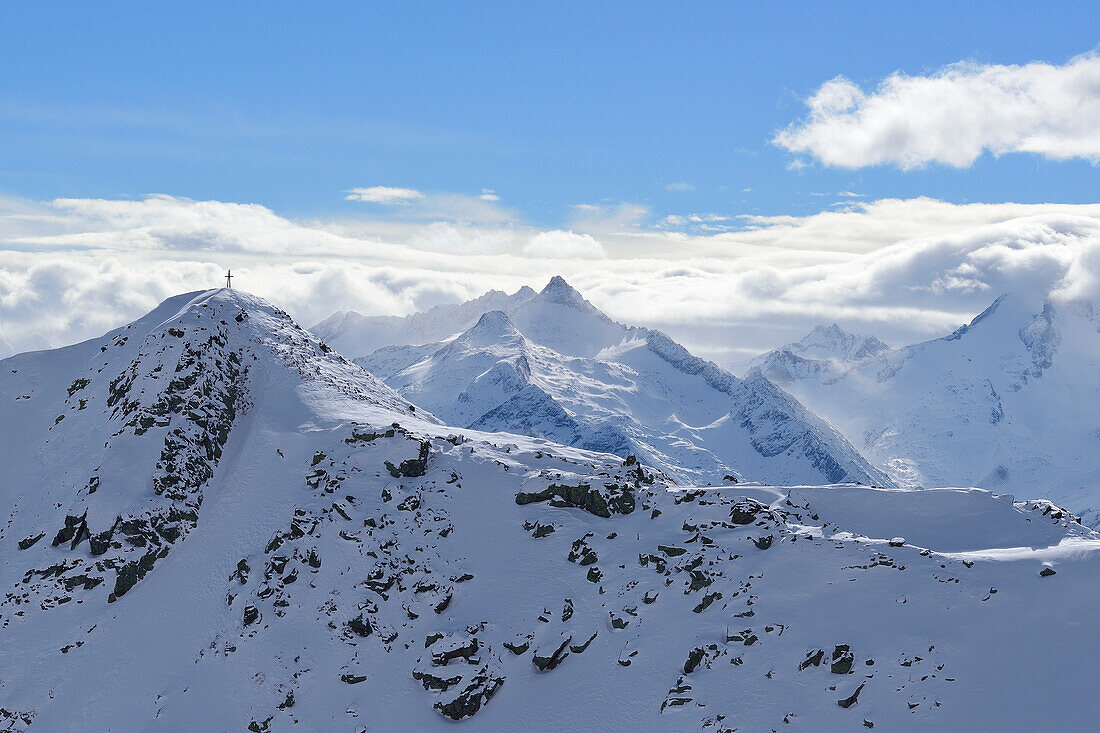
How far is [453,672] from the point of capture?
4162 cm

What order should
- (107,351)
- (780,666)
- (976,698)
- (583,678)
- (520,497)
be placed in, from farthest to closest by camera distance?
(107,351) → (520,497) → (583,678) → (780,666) → (976,698)

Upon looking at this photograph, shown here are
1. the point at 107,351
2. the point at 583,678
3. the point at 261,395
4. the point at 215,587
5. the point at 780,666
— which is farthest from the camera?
the point at 107,351

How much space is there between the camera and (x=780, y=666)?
1474 inches

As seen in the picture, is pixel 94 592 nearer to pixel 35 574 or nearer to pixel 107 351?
pixel 35 574

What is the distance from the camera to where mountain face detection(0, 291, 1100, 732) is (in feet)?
122

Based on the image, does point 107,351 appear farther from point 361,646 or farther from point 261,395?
point 361,646

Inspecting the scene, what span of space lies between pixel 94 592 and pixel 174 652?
8.59 m

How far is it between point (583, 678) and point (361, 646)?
1258 centimetres

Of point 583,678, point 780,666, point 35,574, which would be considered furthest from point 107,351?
point 780,666

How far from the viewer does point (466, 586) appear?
155 feet

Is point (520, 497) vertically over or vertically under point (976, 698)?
over

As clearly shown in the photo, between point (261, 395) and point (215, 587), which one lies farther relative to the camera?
point (261, 395)

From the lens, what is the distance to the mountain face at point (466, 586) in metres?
37.1

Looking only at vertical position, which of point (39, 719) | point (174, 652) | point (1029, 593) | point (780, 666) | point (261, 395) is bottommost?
point (39, 719)
